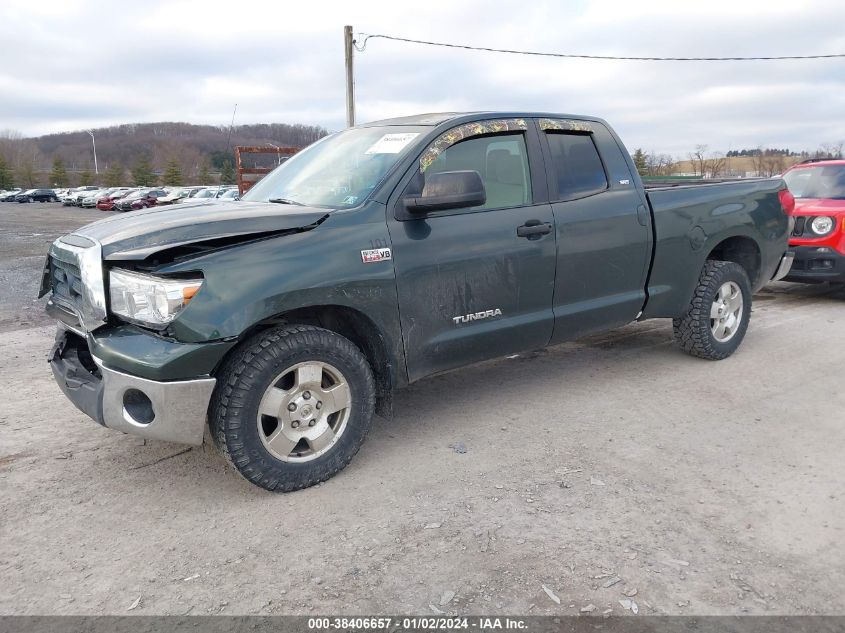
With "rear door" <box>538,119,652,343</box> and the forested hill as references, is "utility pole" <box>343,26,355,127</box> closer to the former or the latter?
"rear door" <box>538,119,652,343</box>

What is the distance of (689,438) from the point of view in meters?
3.91

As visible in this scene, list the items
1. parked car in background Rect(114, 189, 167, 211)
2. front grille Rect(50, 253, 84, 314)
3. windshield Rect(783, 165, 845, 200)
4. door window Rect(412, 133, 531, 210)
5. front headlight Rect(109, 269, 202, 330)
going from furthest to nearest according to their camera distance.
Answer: parked car in background Rect(114, 189, 167, 211)
windshield Rect(783, 165, 845, 200)
door window Rect(412, 133, 531, 210)
front grille Rect(50, 253, 84, 314)
front headlight Rect(109, 269, 202, 330)

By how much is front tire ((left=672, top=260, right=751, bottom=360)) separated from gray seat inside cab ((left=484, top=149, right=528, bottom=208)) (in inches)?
76.4

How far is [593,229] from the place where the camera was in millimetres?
4379

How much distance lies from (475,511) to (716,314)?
324 cm

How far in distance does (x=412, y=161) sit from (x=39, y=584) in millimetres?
2627

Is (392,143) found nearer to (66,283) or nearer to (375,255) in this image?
(375,255)

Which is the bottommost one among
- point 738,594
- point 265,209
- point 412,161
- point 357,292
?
point 738,594

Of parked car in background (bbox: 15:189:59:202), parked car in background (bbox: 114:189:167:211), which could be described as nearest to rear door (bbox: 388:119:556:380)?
parked car in background (bbox: 114:189:167:211)

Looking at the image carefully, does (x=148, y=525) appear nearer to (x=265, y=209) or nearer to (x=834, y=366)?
(x=265, y=209)

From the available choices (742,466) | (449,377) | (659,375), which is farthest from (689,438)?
(449,377)

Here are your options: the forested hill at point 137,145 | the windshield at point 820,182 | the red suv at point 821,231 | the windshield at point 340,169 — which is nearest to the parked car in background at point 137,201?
the windshield at point 820,182

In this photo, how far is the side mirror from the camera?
11.5 feet

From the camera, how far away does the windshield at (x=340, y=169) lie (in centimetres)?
374
